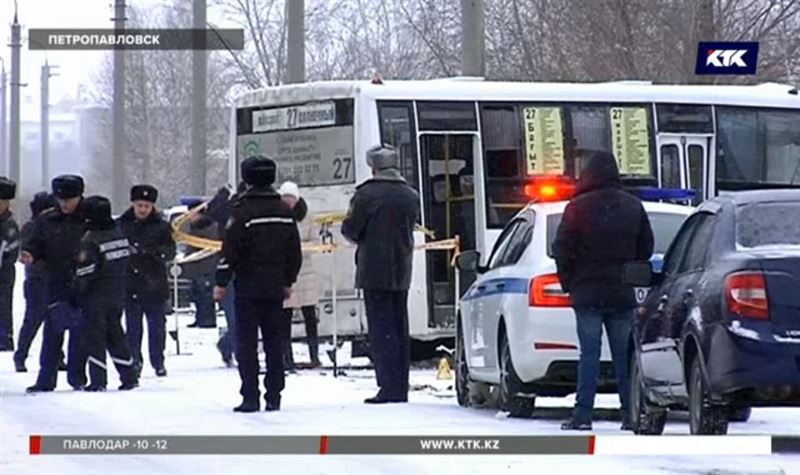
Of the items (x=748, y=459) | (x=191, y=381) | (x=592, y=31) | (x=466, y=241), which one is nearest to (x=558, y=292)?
(x=748, y=459)

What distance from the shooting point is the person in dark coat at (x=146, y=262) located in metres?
19.2

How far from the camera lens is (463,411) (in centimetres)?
1573

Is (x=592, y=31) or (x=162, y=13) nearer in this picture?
(x=592, y=31)

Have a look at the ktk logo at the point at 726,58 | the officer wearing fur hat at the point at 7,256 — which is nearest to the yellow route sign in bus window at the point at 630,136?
the ktk logo at the point at 726,58

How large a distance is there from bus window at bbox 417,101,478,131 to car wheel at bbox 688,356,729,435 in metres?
11.1

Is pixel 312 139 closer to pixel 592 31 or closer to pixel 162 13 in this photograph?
pixel 592 31

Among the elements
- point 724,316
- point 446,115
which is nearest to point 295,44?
point 446,115

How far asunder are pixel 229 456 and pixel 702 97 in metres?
13.3

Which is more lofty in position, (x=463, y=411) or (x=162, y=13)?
(x=162, y=13)

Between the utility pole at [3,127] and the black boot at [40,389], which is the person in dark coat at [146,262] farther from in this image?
the utility pole at [3,127]

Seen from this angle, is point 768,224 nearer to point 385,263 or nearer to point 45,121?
point 385,263

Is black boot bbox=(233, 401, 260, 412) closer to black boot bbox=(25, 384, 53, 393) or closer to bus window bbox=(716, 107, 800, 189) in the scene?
black boot bbox=(25, 384, 53, 393)

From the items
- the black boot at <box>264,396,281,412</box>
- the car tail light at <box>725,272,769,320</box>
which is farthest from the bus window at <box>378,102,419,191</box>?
the car tail light at <box>725,272,769,320</box>

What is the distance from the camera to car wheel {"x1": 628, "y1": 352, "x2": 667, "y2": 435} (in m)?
13.2
